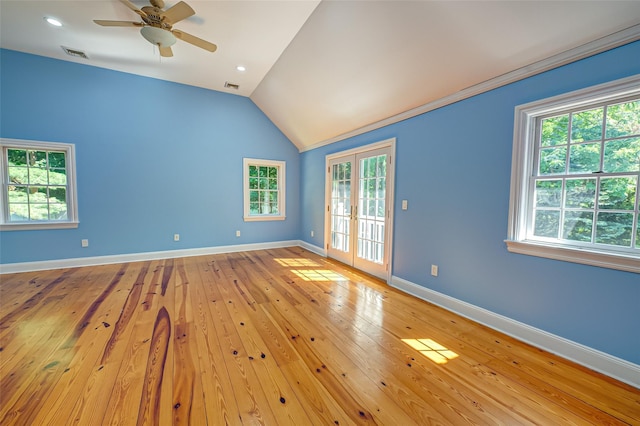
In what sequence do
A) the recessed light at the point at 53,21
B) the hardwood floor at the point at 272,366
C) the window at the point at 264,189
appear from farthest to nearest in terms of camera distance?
the window at the point at 264,189
the recessed light at the point at 53,21
the hardwood floor at the point at 272,366

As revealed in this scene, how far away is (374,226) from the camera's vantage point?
3.88 metres

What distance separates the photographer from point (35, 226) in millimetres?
3846

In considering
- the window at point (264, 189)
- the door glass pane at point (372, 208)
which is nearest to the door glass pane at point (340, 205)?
the door glass pane at point (372, 208)

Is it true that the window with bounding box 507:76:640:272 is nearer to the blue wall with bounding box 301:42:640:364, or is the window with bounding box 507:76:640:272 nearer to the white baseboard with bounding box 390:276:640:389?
the blue wall with bounding box 301:42:640:364

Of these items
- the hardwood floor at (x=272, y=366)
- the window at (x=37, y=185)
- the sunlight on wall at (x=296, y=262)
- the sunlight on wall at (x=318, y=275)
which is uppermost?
the window at (x=37, y=185)

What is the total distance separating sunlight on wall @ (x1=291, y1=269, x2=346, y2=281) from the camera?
3.77m

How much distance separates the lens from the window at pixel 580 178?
5.72ft

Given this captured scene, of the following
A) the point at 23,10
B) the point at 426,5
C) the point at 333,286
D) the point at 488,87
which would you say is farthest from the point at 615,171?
the point at 23,10

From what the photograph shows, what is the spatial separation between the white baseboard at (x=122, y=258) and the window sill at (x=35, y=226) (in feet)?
1.79

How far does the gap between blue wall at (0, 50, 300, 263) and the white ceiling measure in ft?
1.18

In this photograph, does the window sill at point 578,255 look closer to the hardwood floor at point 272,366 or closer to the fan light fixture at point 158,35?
the hardwood floor at point 272,366

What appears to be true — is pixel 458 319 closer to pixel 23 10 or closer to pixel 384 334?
pixel 384 334

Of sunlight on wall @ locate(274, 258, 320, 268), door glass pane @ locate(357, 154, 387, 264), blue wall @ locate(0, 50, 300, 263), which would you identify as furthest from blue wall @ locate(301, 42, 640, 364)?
blue wall @ locate(0, 50, 300, 263)

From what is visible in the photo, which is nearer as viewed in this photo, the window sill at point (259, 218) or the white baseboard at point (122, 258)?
the white baseboard at point (122, 258)
